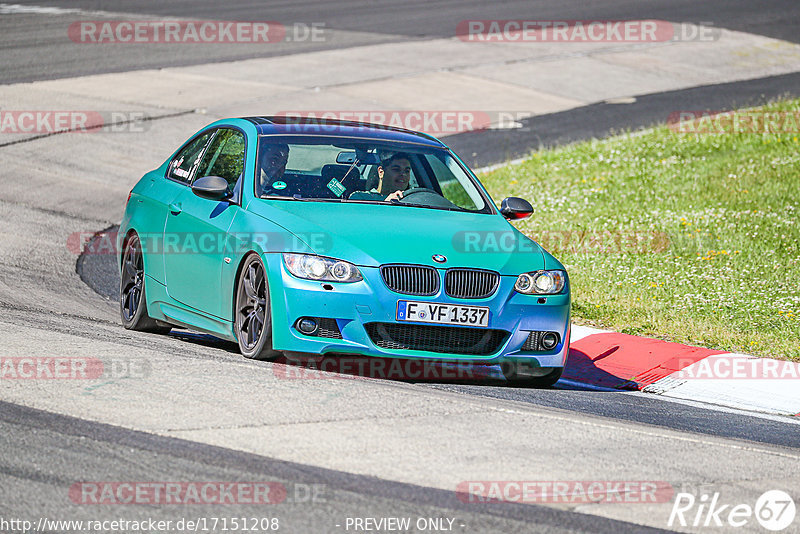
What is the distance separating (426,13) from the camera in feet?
112

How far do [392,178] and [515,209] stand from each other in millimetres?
921

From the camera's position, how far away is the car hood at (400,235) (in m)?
7.59

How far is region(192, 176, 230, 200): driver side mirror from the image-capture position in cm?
831

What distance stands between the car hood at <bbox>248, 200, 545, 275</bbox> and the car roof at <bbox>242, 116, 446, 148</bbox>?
2.85 feet

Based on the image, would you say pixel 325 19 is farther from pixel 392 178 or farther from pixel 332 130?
pixel 392 178

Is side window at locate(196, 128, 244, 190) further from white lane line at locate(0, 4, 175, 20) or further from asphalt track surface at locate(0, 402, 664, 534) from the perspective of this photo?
white lane line at locate(0, 4, 175, 20)

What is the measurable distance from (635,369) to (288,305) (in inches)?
134

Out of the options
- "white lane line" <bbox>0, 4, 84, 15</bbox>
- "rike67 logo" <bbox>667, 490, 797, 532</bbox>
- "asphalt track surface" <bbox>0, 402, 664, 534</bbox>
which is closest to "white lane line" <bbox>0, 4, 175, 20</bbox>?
"white lane line" <bbox>0, 4, 84, 15</bbox>

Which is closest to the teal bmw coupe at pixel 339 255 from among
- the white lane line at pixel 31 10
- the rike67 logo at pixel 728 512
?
the rike67 logo at pixel 728 512

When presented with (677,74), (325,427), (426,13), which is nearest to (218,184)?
(325,427)

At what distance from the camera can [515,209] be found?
8992 mm

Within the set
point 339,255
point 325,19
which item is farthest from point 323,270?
point 325,19

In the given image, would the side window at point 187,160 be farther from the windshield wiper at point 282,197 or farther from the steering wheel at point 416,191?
the steering wheel at point 416,191

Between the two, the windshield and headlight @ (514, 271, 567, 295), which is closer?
headlight @ (514, 271, 567, 295)
